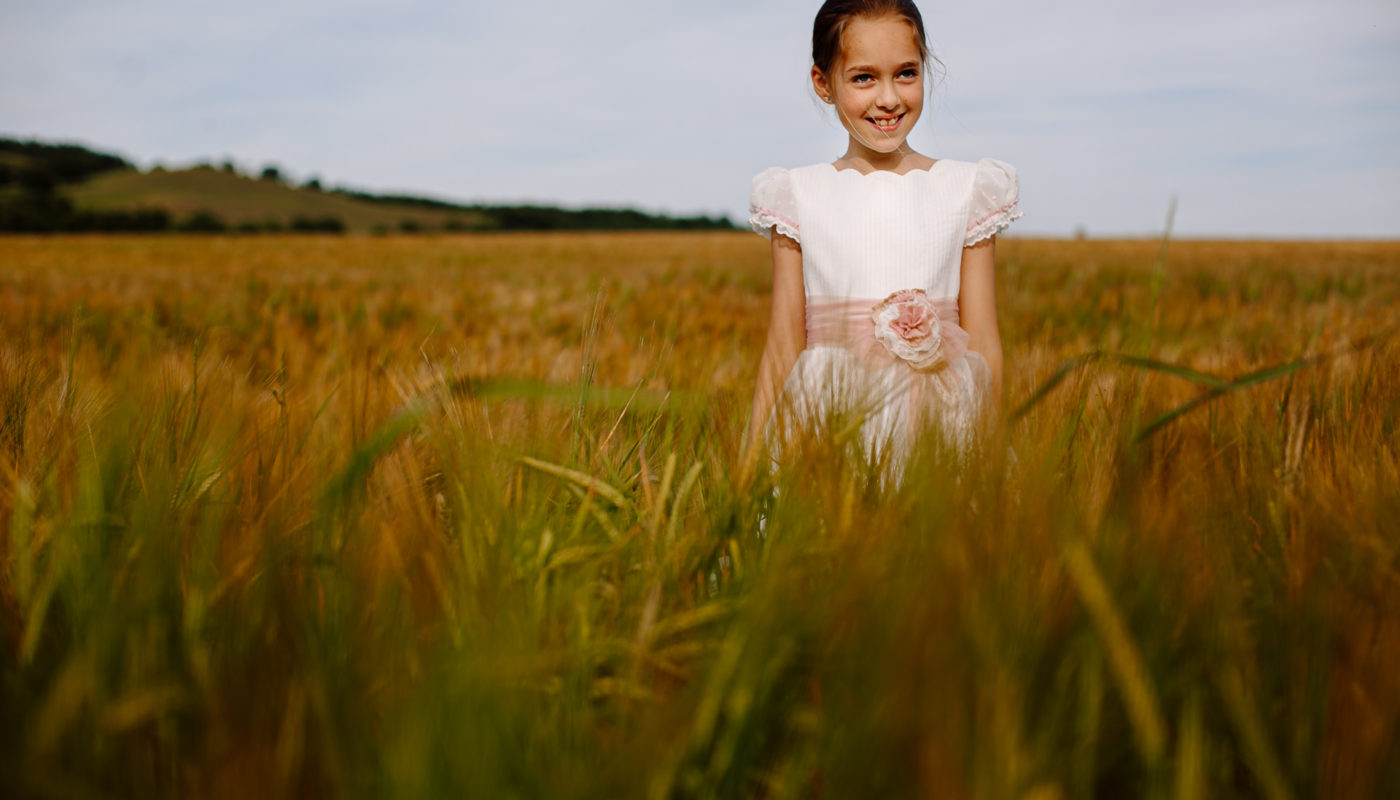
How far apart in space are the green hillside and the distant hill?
0.16ft

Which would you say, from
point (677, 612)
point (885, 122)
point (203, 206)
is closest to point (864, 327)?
point (885, 122)

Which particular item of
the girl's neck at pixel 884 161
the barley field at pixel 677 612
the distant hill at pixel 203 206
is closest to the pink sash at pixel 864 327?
the girl's neck at pixel 884 161

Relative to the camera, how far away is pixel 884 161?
5.61 ft

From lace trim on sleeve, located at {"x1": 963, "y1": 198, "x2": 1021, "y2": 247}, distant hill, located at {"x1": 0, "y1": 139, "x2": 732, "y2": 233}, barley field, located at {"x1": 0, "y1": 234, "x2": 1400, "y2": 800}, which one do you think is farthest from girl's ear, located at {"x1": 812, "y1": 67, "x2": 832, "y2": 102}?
distant hill, located at {"x1": 0, "y1": 139, "x2": 732, "y2": 233}

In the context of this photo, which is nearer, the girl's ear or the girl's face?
the girl's face

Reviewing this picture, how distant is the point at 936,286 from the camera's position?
5.49 feet

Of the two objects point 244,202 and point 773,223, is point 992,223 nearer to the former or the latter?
point 773,223

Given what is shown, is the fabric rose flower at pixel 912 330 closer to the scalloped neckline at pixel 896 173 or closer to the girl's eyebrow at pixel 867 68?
the scalloped neckline at pixel 896 173

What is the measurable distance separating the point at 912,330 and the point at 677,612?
3.20ft

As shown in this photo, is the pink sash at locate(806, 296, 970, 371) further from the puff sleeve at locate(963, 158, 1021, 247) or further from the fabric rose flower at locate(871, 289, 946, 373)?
the puff sleeve at locate(963, 158, 1021, 247)

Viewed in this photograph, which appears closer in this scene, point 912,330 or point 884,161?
point 912,330

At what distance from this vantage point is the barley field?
0.50 meters

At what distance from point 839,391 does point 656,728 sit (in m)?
0.55

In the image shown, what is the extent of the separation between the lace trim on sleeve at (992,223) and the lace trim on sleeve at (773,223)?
0.32 meters
